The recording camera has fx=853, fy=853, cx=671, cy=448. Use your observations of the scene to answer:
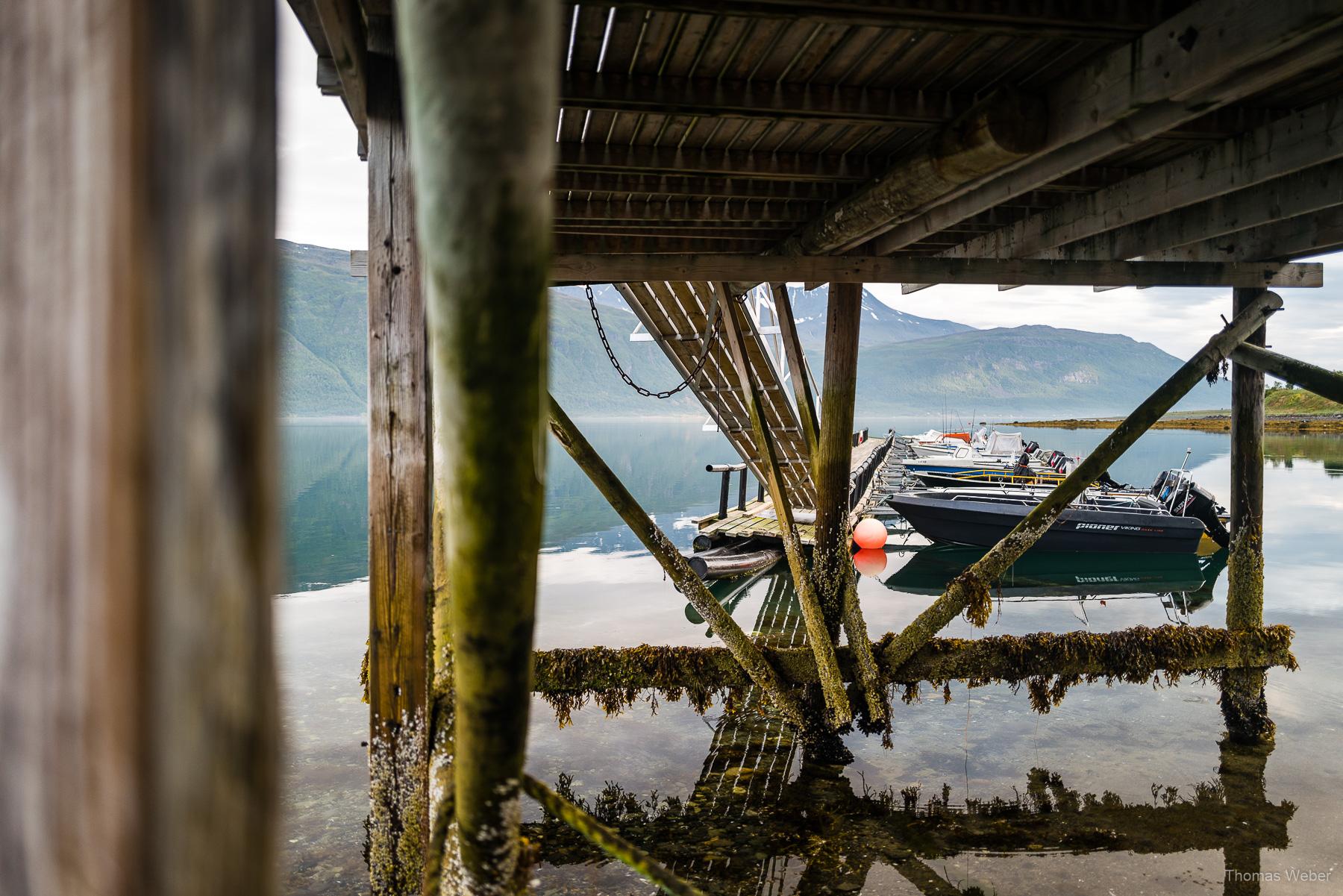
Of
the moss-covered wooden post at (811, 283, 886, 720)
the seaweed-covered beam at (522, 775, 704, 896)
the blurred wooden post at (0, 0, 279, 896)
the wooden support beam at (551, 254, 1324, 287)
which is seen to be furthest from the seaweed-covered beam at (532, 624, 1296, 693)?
the blurred wooden post at (0, 0, 279, 896)

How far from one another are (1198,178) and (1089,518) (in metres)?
16.1

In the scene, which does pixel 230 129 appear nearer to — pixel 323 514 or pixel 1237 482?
pixel 1237 482

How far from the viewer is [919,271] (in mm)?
6340

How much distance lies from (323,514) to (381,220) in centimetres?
2897

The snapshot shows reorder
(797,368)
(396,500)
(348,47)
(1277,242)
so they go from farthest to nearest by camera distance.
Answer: (797,368)
(1277,242)
(396,500)
(348,47)

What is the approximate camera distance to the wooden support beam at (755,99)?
3893 millimetres

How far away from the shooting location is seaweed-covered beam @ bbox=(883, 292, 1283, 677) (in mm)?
6582

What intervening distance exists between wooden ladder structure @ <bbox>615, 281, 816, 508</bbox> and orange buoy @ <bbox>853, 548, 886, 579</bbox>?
10.9ft

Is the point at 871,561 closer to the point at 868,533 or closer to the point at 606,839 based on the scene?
the point at 868,533

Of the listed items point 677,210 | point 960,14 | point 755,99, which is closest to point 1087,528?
point 677,210

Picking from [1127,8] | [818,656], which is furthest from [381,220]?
[818,656]

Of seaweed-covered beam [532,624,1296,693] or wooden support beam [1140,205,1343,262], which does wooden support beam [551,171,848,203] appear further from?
seaweed-covered beam [532,624,1296,693]

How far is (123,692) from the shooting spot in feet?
2.08

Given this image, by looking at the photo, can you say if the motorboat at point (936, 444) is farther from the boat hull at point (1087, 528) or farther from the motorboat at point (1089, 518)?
the boat hull at point (1087, 528)
